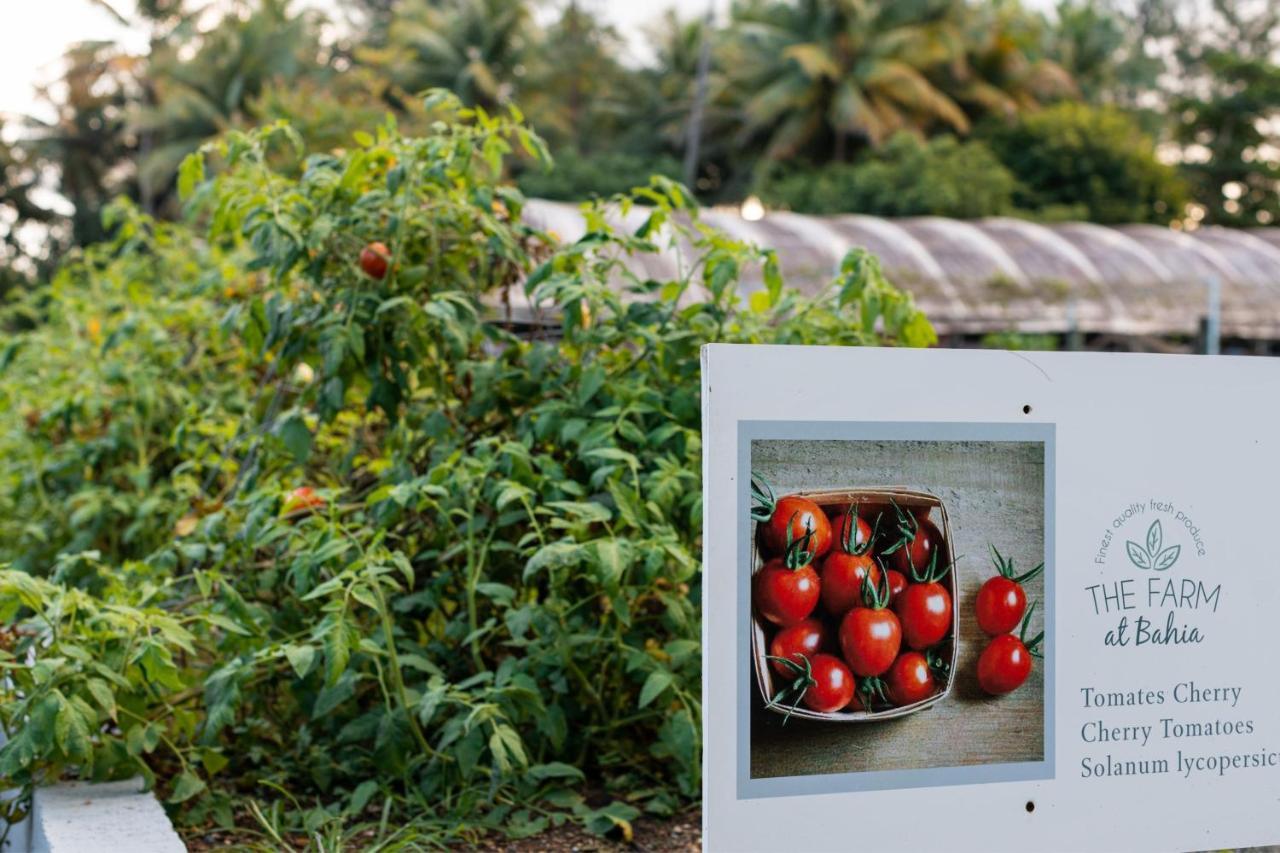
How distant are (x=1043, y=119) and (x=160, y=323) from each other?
2912cm

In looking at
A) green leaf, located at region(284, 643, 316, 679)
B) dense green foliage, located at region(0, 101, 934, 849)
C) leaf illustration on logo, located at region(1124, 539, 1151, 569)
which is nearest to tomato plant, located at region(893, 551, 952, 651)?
leaf illustration on logo, located at region(1124, 539, 1151, 569)

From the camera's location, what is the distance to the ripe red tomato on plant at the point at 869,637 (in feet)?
6.88

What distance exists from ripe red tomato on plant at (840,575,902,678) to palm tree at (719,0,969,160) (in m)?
31.8

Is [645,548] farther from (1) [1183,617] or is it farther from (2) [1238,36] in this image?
(2) [1238,36]

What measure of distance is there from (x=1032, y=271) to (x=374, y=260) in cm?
1318

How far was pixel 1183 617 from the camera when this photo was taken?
2283 mm

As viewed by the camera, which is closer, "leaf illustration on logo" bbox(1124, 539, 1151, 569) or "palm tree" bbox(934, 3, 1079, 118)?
"leaf illustration on logo" bbox(1124, 539, 1151, 569)

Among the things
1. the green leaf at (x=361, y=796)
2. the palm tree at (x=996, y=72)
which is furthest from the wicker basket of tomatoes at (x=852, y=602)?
the palm tree at (x=996, y=72)

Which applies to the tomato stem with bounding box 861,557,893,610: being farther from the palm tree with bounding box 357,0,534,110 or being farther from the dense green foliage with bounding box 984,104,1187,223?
the palm tree with bounding box 357,0,534,110

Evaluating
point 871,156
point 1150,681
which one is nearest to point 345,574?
point 1150,681

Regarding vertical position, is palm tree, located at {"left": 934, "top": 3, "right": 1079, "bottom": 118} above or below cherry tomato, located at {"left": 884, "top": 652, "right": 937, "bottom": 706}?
above

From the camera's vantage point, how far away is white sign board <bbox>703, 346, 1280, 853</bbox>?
2008 millimetres

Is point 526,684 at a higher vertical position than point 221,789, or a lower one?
higher

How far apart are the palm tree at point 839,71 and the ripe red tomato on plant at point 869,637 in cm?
3180
